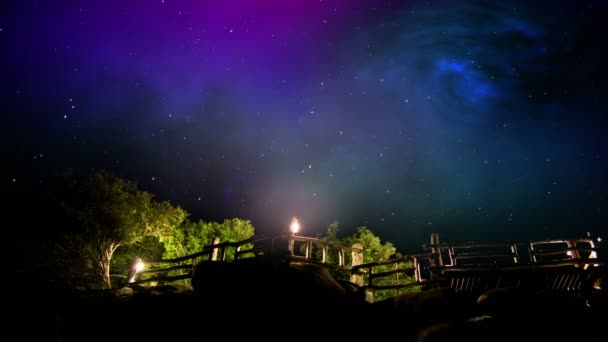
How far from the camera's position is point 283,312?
11602 millimetres

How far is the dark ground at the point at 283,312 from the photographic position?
31.7 ft

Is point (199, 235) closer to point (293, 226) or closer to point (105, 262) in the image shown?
point (105, 262)

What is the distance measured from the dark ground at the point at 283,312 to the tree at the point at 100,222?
37.2 feet

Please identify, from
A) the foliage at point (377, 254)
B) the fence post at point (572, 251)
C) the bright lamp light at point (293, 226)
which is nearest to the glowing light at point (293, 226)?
the bright lamp light at point (293, 226)

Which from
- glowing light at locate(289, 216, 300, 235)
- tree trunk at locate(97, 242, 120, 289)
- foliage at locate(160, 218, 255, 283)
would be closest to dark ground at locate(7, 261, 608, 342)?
glowing light at locate(289, 216, 300, 235)

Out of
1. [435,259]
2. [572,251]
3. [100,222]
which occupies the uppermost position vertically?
[100,222]

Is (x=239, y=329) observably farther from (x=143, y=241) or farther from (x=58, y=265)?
(x=143, y=241)

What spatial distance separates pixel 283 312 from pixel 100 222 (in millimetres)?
18663

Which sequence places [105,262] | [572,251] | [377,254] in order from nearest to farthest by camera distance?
1. [572,251]
2. [105,262]
3. [377,254]

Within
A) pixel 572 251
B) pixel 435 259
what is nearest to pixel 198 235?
pixel 435 259

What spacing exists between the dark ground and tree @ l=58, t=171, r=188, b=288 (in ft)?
37.2

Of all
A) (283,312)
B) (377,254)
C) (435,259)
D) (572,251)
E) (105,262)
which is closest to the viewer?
(283,312)

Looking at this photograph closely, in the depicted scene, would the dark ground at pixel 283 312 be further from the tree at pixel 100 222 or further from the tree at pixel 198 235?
the tree at pixel 198 235

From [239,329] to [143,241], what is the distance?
23185 millimetres
